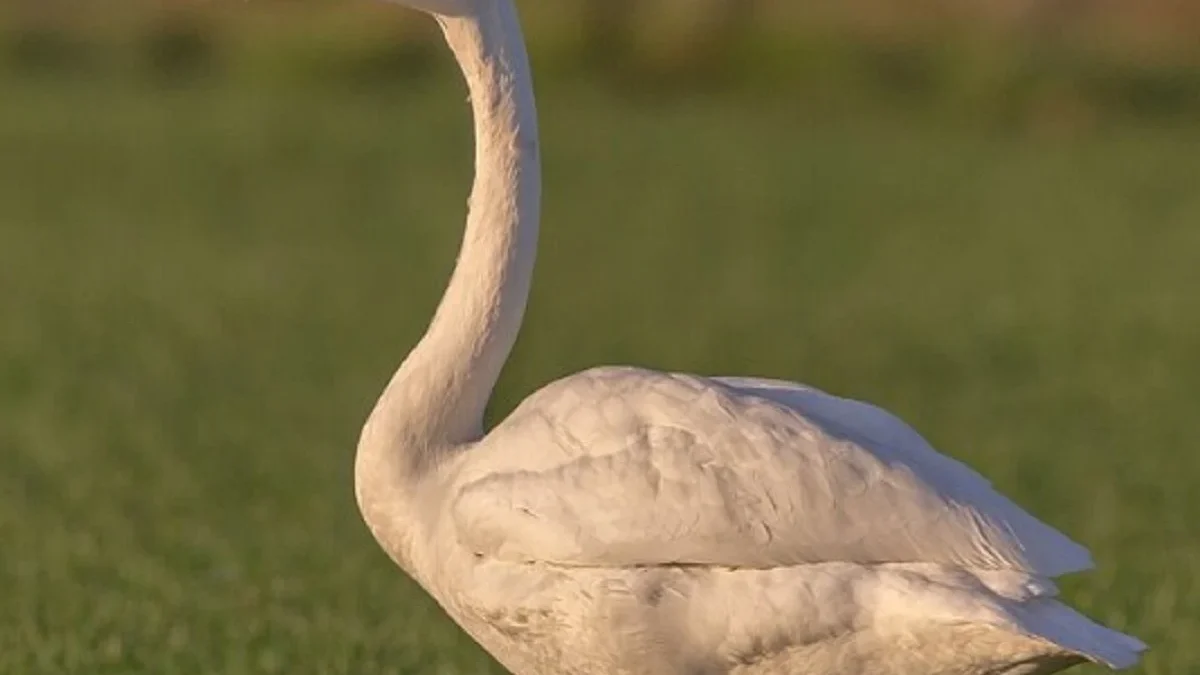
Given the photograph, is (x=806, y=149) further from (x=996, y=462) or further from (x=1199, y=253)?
(x=996, y=462)

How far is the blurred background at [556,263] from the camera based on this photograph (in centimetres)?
1020

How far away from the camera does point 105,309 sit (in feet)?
58.3

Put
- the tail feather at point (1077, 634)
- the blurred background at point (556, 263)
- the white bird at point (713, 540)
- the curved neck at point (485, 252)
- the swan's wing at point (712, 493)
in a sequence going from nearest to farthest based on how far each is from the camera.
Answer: the tail feather at point (1077, 634) → the white bird at point (713, 540) → the swan's wing at point (712, 493) → the curved neck at point (485, 252) → the blurred background at point (556, 263)

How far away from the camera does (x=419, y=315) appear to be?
708 inches

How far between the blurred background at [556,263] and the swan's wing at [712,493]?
87.2 inches

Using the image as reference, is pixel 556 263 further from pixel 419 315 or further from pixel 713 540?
pixel 713 540

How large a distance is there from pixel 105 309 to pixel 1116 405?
6.23 metres

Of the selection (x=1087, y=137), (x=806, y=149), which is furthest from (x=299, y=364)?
(x=1087, y=137)

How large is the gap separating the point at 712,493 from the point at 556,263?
14600mm

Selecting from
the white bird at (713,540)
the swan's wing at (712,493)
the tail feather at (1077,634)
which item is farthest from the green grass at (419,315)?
the tail feather at (1077,634)

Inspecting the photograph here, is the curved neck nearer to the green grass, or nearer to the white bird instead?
the white bird

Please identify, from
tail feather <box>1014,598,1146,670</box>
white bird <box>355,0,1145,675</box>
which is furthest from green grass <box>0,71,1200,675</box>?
tail feather <box>1014,598,1146,670</box>

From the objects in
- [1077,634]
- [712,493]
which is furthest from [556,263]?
[1077,634]

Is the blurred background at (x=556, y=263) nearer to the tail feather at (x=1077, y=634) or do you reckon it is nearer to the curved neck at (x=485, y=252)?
the curved neck at (x=485, y=252)
